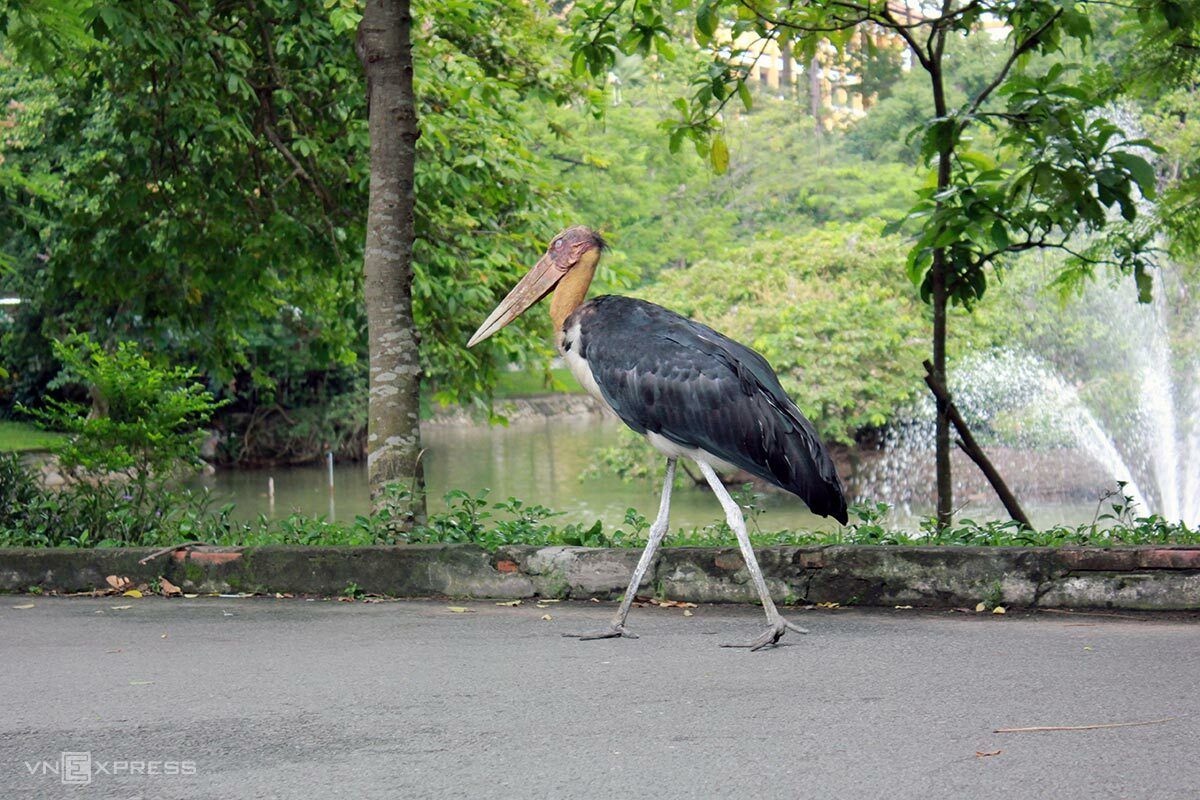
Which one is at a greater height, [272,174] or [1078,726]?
[272,174]

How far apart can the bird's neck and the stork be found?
370 mm

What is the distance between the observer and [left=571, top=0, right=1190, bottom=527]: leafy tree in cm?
838

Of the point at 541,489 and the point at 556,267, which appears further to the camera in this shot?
the point at 541,489

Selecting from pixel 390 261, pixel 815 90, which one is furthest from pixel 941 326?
pixel 815 90

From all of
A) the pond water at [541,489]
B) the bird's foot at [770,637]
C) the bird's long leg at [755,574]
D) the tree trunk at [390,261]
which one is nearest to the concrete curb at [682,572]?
the bird's long leg at [755,574]

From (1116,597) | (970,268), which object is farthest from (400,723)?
(970,268)

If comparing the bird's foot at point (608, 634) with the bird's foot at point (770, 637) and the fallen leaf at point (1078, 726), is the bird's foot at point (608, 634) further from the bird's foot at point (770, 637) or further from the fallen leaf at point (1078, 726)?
the fallen leaf at point (1078, 726)

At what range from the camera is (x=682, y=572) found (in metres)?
8.02

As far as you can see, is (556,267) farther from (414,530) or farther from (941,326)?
(941,326)

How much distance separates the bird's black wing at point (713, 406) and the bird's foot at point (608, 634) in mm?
944

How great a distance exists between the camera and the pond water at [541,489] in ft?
84.4

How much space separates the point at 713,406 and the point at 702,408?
5cm

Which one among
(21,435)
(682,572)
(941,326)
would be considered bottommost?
(21,435)

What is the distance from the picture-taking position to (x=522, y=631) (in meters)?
7.21
